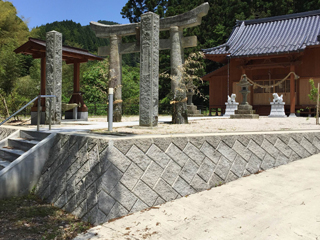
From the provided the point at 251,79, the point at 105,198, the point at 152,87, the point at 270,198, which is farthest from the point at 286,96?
the point at 105,198

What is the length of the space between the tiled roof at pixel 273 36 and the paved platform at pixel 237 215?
12.4m

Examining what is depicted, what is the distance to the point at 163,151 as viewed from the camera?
4836mm

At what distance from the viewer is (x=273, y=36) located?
18.0 meters

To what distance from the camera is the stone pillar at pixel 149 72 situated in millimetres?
7531

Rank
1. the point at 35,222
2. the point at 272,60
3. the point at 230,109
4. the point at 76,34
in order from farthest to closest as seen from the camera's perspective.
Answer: the point at 76,34, the point at 272,60, the point at 230,109, the point at 35,222

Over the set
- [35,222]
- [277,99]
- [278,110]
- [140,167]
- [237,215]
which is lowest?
[35,222]

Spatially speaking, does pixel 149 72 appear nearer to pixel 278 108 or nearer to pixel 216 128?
pixel 216 128

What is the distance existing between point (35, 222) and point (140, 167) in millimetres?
1712

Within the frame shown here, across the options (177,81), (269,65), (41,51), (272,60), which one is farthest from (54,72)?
(272,60)

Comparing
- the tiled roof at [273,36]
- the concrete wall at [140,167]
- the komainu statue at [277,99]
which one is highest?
the tiled roof at [273,36]

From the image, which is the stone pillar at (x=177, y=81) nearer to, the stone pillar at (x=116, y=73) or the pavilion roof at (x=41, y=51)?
the stone pillar at (x=116, y=73)

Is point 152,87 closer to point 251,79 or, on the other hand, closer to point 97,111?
point 251,79

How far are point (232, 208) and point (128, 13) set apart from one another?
23877 millimetres

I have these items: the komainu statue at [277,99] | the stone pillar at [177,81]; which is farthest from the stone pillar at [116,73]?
the komainu statue at [277,99]
